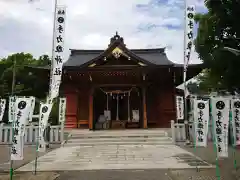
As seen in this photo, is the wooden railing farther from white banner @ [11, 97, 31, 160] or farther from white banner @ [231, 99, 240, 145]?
white banner @ [231, 99, 240, 145]

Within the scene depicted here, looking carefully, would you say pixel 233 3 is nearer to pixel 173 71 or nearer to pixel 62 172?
pixel 62 172

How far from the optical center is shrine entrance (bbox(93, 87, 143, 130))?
19.8 m

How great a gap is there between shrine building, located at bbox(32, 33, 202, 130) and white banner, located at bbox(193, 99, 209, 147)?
409 inches

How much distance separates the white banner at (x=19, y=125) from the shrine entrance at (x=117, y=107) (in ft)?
42.0

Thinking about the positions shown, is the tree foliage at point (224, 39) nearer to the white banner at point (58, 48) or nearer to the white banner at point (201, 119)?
the white banner at point (201, 119)

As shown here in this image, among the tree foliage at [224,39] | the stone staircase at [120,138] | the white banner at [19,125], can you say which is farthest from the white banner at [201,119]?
the stone staircase at [120,138]

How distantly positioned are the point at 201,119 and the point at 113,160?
3.88m

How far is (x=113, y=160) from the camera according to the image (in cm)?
956

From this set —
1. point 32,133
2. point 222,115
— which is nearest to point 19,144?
point 222,115

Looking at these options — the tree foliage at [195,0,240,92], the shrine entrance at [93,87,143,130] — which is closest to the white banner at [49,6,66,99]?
the tree foliage at [195,0,240,92]

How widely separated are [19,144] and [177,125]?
368 inches

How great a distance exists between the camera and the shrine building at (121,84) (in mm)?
17938

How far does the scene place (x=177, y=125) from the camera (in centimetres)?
1392

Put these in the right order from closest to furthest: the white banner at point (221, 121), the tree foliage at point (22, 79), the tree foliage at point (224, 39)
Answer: the white banner at point (221, 121) → the tree foliage at point (224, 39) → the tree foliage at point (22, 79)
